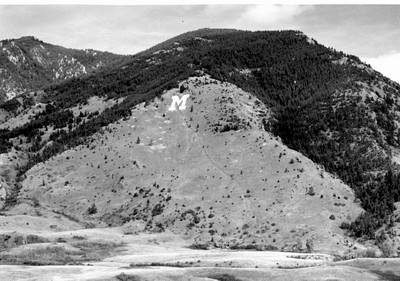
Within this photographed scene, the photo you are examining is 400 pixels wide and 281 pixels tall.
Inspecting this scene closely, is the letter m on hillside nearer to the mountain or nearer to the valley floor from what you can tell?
the mountain

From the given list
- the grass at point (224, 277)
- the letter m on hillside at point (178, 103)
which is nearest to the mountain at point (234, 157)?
the letter m on hillside at point (178, 103)

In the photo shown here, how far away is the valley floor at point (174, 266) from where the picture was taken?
59875 millimetres

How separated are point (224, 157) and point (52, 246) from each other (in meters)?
53.8

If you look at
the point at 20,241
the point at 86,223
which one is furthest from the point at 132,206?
the point at 20,241

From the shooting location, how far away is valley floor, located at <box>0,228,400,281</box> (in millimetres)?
59875

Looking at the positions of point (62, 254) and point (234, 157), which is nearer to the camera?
point (62, 254)

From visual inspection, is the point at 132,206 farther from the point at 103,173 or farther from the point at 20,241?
the point at 20,241

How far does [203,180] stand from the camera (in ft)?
407

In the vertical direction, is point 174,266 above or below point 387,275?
above

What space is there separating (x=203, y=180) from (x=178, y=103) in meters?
41.6

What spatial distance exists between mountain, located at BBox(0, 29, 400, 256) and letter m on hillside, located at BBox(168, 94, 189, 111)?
12.6 inches

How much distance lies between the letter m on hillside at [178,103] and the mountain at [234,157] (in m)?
0.32

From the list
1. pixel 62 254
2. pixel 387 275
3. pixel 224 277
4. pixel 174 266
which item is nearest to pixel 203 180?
pixel 62 254

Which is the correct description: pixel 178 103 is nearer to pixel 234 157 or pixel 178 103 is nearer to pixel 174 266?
pixel 234 157
